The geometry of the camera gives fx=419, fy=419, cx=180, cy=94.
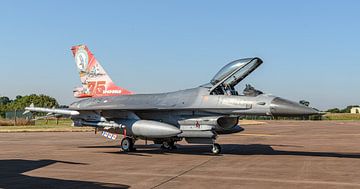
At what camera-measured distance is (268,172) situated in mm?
10805

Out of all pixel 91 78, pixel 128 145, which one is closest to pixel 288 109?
pixel 128 145

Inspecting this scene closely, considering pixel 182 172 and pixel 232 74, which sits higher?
pixel 232 74

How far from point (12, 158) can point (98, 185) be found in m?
7.26

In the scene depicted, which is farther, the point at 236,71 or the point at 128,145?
the point at 128,145

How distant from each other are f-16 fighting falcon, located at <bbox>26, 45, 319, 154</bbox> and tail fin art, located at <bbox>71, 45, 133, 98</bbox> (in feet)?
4.33

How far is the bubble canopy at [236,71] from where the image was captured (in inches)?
613

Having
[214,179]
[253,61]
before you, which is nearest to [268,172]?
[214,179]

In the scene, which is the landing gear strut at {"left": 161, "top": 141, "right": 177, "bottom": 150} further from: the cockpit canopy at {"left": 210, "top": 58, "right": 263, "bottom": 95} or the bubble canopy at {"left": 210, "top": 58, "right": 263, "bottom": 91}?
the bubble canopy at {"left": 210, "top": 58, "right": 263, "bottom": 91}

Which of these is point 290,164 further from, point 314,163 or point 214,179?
point 214,179

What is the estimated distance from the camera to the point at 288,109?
14.0 m

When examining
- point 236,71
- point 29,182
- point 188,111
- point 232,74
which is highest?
point 236,71

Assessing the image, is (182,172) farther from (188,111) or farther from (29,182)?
(188,111)

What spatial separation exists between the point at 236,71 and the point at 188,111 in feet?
7.91

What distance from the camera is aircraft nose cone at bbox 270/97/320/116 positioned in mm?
13812
